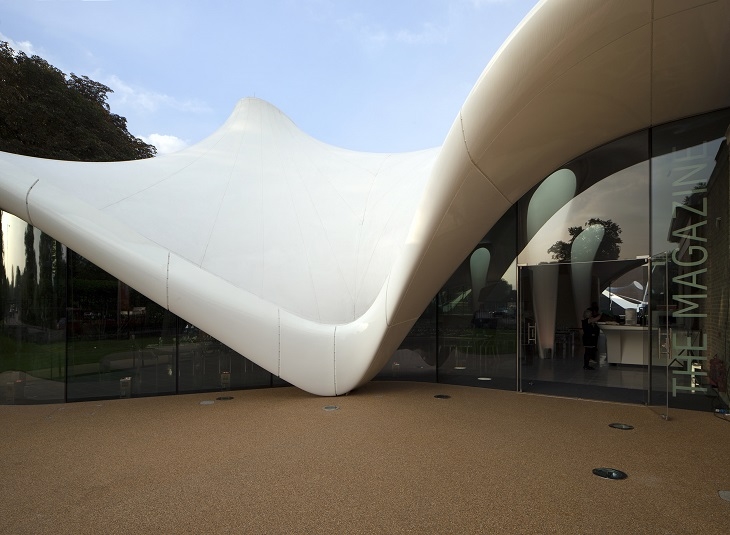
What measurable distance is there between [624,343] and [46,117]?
1766 cm

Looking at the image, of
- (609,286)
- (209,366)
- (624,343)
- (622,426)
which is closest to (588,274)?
(609,286)

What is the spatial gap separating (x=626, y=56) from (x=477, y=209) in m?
2.53

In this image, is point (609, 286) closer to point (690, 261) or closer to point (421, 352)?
point (690, 261)

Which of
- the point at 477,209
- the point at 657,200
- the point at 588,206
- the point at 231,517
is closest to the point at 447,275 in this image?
the point at 477,209

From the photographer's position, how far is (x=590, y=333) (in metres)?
8.42

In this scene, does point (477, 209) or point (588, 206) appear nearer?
point (477, 209)

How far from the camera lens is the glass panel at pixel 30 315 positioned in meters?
8.09

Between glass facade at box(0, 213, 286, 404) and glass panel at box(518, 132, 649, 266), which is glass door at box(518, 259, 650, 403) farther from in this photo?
glass facade at box(0, 213, 286, 404)

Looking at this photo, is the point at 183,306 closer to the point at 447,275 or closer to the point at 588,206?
the point at 447,275

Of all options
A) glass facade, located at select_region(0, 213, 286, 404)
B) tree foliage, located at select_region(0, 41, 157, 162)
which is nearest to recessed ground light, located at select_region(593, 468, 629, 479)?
glass facade, located at select_region(0, 213, 286, 404)

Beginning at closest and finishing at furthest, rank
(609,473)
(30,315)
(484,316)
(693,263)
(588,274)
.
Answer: (609,473), (693,263), (588,274), (30,315), (484,316)

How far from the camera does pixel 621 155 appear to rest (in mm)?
7789

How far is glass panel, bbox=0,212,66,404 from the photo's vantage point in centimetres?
809

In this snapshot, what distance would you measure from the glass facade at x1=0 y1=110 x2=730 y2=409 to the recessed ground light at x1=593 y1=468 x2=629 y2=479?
333 cm
